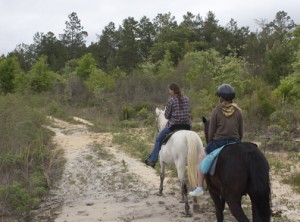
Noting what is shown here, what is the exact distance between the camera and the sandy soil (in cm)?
704

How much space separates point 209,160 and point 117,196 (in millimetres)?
3672

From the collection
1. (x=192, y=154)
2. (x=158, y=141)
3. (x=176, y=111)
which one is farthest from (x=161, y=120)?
(x=192, y=154)

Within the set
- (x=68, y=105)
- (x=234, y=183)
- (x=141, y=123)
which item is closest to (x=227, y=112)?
(x=234, y=183)

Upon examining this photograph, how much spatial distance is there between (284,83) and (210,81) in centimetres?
615

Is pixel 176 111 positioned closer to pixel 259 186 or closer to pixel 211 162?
pixel 211 162

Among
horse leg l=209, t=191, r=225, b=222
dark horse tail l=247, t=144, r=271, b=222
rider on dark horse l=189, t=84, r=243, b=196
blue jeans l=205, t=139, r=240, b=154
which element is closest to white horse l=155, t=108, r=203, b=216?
horse leg l=209, t=191, r=225, b=222

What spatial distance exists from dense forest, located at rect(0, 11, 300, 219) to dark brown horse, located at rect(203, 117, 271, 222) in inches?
151

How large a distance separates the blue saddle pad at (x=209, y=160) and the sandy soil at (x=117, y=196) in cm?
159

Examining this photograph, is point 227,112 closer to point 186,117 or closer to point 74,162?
point 186,117

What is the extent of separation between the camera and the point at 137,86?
29.4 metres

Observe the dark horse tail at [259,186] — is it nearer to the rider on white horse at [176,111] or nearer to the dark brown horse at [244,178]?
the dark brown horse at [244,178]

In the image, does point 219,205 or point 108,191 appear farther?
point 108,191

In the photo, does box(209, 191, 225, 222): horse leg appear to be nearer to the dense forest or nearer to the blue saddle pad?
the blue saddle pad

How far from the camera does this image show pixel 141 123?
805 inches
